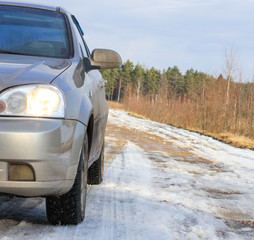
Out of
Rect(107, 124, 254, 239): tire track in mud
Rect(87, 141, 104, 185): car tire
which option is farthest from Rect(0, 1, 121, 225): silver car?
Rect(87, 141, 104, 185): car tire

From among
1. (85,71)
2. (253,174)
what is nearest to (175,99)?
(253,174)

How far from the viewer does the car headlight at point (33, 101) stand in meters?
2.40

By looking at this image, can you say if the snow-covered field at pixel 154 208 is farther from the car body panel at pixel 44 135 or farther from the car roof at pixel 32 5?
the car roof at pixel 32 5

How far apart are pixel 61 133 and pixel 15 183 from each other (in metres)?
0.38

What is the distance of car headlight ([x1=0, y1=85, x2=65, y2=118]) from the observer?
240 cm

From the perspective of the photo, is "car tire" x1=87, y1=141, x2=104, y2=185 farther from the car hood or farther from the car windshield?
the car hood

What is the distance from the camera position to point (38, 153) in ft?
7.74

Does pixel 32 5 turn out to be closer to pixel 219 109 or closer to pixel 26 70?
pixel 26 70

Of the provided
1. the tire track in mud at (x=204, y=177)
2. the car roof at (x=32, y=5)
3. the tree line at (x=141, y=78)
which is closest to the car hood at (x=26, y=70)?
the car roof at (x=32, y=5)

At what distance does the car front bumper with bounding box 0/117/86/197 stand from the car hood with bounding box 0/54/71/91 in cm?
26

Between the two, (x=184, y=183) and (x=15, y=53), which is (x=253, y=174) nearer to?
(x=184, y=183)

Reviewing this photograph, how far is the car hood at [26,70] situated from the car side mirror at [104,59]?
24.7 inches

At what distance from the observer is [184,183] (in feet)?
16.3

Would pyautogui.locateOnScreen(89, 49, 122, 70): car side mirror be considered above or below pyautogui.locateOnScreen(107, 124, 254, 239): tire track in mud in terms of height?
above
